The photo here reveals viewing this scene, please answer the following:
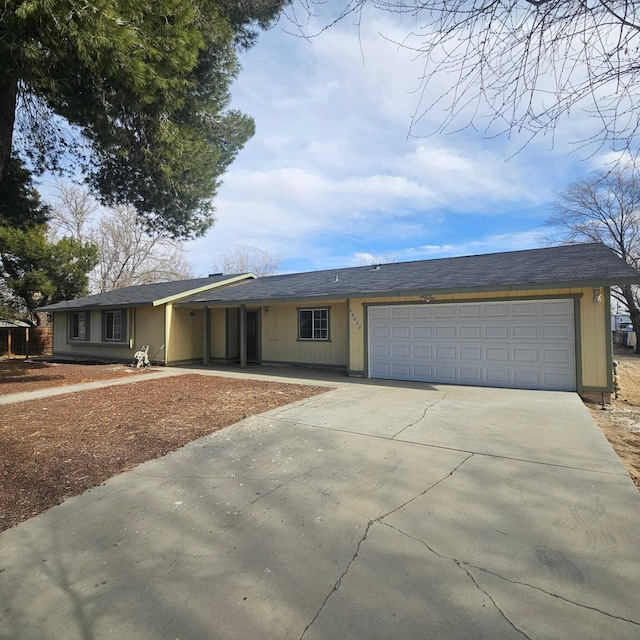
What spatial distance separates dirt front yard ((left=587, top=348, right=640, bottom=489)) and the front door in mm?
10843

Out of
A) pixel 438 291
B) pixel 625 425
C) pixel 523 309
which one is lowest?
pixel 625 425

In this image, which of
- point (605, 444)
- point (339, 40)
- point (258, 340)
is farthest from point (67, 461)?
point (258, 340)

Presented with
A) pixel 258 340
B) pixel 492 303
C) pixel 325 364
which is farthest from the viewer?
pixel 258 340

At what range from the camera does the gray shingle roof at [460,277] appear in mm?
7840

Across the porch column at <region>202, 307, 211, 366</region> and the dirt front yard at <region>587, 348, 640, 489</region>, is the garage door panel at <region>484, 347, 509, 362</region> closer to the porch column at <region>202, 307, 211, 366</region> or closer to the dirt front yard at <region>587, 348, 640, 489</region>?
the dirt front yard at <region>587, 348, 640, 489</region>

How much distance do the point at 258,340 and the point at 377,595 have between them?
42.0 feet

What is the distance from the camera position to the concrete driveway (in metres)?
1.98

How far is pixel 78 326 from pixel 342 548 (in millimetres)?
18852

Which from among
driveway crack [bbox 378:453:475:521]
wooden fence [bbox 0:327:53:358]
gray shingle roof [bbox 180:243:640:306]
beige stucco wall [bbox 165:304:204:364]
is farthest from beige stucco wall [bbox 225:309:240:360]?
wooden fence [bbox 0:327:53:358]

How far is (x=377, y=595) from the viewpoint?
2131 millimetres

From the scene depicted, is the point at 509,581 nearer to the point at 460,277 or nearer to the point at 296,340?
the point at 460,277

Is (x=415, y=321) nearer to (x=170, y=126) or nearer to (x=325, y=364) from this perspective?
(x=325, y=364)

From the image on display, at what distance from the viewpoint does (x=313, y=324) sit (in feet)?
42.2

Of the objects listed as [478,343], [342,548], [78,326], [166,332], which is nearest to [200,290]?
[166,332]
